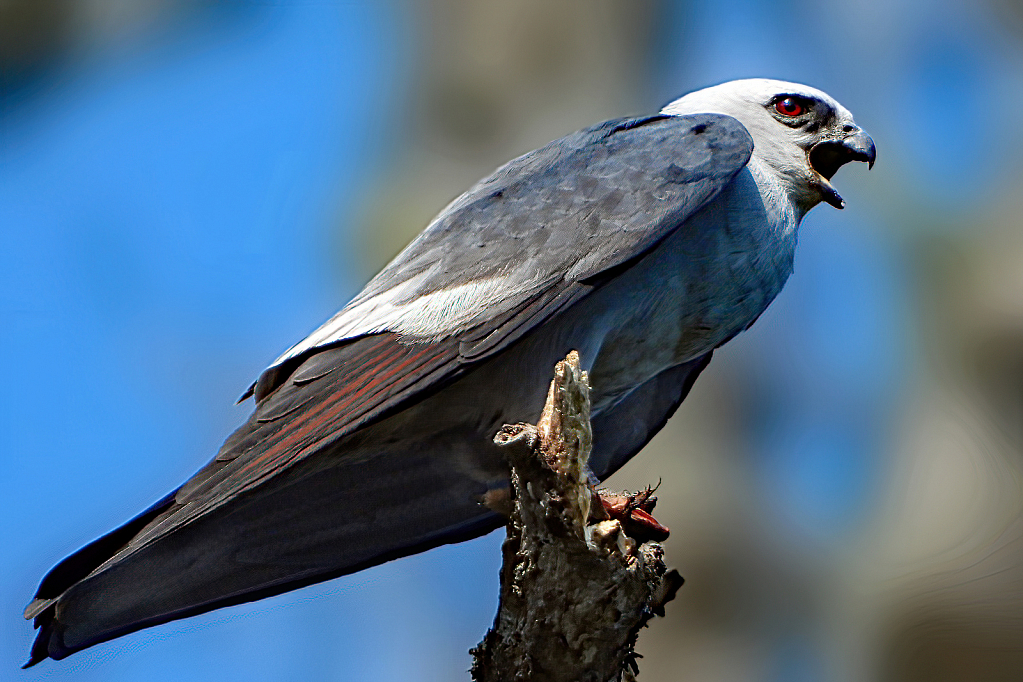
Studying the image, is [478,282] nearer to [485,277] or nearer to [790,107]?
[485,277]

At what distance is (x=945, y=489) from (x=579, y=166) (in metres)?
4.88

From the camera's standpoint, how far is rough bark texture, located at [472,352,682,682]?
8.08 feet

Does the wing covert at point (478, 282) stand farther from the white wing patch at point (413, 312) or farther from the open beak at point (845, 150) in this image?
the open beak at point (845, 150)

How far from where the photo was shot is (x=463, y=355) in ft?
9.66

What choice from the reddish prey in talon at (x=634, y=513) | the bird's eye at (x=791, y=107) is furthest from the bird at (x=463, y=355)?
the reddish prey in talon at (x=634, y=513)

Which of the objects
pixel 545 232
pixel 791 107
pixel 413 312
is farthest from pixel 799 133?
pixel 413 312

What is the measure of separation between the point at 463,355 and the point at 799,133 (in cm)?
185

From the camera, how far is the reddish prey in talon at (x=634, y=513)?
280cm

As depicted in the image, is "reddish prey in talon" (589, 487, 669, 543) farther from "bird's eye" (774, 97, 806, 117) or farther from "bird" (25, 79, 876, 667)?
"bird's eye" (774, 97, 806, 117)

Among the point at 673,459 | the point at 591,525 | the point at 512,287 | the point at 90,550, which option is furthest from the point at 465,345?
the point at 673,459

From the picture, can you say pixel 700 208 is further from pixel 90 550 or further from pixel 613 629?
pixel 90 550

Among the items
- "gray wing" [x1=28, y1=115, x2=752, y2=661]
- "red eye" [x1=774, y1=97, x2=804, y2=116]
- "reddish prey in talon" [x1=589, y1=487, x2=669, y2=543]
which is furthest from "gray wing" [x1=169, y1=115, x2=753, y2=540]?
"reddish prey in talon" [x1=589, y1=487, x2=669, y2=543]

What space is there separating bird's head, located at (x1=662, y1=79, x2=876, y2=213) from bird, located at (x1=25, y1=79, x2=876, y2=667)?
17 mm

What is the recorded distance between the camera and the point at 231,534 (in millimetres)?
3328
